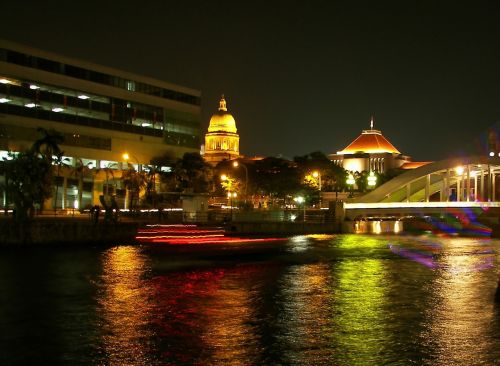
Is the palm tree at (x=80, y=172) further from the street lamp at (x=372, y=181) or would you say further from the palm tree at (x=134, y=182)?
the street lamp at (x=372, y=181)

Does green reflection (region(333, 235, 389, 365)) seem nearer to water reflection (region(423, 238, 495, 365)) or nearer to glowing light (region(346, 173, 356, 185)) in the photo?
water reflection (region(423, 238, 495, 365))

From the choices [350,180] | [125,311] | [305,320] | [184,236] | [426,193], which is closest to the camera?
[305,320]

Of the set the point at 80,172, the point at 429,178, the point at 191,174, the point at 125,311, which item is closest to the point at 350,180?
the point at 429,178

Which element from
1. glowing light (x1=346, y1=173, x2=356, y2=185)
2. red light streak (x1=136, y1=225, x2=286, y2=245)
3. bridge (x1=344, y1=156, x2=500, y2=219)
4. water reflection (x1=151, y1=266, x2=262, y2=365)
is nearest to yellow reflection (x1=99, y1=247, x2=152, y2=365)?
water reflection (x1=151, y1=266, x2=262, y2=365)

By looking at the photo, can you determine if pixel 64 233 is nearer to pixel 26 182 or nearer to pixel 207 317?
pixel 26 182

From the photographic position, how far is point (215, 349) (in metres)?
17.0

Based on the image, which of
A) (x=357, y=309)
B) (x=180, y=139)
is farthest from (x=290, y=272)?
(x=180, y=139)

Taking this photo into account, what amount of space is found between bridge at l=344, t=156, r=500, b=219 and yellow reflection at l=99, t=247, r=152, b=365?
49081mm

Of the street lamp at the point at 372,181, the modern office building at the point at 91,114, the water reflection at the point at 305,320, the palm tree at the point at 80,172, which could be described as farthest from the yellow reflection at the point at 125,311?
the street lamp at the point at 372,181

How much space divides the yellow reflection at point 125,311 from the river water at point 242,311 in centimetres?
4

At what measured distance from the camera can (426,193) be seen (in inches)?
3688

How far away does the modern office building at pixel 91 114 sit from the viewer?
294 ft

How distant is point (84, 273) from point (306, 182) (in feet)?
292

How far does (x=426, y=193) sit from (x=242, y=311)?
245 ft
